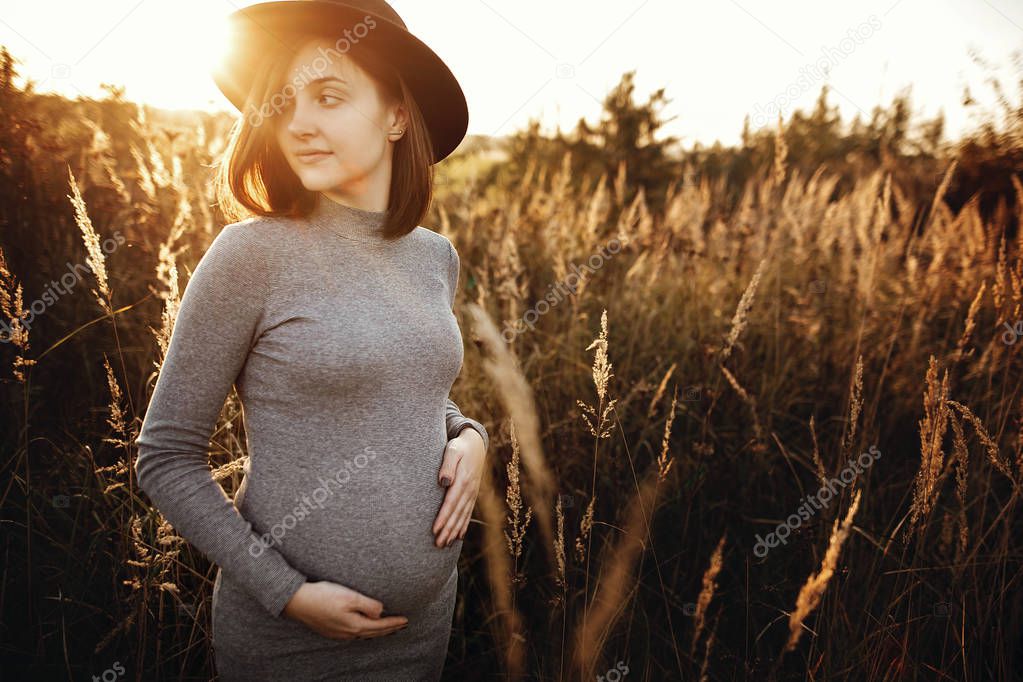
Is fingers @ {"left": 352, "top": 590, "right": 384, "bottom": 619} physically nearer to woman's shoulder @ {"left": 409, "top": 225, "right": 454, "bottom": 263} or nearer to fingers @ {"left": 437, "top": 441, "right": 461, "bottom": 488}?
fingers @ {"left": 437, "top": 441, "right": 461, "bottom": 488}

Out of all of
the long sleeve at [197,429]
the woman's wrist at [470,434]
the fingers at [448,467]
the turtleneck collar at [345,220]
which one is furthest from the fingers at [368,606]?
the turtleneck collar at [345,220]

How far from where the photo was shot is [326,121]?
1294 mm

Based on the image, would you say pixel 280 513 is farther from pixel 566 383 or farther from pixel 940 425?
pixel 566 383

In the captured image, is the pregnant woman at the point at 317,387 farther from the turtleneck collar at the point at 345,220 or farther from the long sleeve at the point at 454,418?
the long sleeve at the point at 454,418

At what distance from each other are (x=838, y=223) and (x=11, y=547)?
4301 mm

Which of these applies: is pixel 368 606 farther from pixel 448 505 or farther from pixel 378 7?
pixel 378 7

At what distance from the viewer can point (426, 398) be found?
1.35 metres

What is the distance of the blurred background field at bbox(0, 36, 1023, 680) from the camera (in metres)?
1.60

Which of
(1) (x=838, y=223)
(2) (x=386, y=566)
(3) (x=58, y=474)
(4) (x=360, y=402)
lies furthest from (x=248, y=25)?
(1) (x=838, y=223)

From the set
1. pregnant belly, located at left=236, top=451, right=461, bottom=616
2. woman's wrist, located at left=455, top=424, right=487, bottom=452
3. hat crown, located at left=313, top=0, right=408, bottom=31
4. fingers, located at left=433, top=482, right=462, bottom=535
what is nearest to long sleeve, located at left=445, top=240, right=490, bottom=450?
woman's wrist, located at left=455, top=424, right=487, bottom=452

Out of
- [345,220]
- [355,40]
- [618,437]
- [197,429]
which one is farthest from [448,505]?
[618,437]

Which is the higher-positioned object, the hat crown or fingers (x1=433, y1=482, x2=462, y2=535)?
the hat crown

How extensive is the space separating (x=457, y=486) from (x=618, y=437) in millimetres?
1409

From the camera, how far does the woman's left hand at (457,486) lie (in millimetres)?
1320
